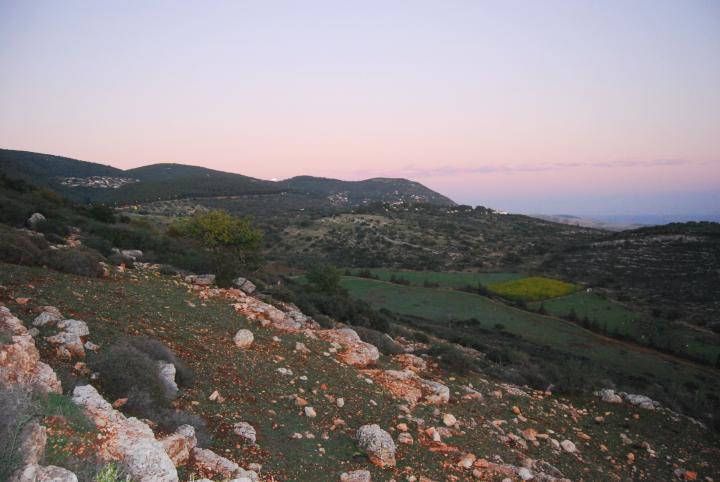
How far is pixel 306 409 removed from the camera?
8.34m

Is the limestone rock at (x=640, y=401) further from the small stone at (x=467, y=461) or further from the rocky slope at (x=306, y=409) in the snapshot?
the small stone at (x=467, y=461)

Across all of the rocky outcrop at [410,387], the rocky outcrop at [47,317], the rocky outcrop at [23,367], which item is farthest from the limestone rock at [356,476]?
the rocky outcrop at [47,317]

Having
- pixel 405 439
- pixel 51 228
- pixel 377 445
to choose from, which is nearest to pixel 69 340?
pixel 377 445

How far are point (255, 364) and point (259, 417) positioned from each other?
6.92 ft

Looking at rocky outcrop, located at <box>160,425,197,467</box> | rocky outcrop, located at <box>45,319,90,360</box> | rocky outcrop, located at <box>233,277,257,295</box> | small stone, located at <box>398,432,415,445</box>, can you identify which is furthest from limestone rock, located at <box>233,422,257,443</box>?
rocky outcrop, located at <box>233,277,257,295</box>

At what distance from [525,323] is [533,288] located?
10.4 metres

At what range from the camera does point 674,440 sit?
39.8ft

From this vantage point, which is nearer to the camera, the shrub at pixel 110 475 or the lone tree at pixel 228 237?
the shrub at pixel 110 475

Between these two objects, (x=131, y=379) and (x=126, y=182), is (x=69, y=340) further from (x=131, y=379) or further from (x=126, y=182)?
(x=126, y=182)

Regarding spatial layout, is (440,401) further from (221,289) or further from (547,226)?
(547,226)

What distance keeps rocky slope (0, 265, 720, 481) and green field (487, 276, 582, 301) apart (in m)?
26.2

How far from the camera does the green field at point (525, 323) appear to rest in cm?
2434

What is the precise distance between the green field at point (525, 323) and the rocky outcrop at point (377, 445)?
21.1 m

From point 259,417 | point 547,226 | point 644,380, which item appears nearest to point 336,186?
point 547,226
